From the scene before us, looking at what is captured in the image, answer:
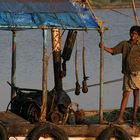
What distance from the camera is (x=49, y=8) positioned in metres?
10.6

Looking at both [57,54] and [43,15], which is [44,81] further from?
[57,54]

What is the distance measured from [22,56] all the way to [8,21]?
1403 centimetres

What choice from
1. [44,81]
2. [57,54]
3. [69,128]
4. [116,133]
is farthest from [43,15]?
[116,133]

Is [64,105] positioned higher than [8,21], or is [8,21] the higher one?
[8,21]

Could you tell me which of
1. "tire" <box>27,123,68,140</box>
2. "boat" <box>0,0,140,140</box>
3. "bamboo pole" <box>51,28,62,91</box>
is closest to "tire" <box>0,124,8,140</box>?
"boat" <box>0,0,140,140</box>

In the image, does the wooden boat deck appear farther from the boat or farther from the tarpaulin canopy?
the tarpaulin canopy

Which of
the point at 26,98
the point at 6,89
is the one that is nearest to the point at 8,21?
the point at 26,98

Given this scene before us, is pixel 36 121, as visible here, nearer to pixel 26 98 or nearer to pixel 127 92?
pixel 26 98

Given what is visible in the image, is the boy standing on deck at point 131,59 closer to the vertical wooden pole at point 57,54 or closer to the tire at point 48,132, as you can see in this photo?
the tire at point 48,132

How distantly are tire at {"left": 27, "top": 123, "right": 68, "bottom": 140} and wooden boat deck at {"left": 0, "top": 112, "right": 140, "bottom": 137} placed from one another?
0.08 metres

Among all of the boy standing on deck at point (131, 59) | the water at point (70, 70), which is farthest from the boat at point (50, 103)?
the water at point (70, 70)

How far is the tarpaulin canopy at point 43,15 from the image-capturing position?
1016 cm

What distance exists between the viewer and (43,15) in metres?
10.4

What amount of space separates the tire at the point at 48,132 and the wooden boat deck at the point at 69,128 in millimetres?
83
